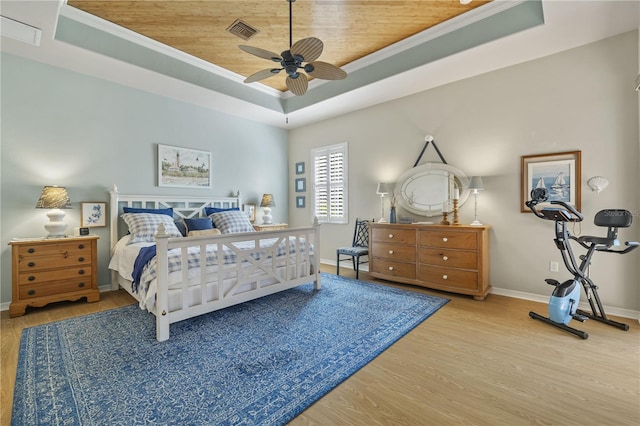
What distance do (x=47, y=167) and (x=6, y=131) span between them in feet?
1.64

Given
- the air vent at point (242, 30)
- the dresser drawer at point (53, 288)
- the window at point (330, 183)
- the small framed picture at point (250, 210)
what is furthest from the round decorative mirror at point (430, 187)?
the dresser drawer at point (53, 288)

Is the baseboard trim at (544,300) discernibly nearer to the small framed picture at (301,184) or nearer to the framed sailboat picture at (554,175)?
the framed sailboat picture at (554,175)

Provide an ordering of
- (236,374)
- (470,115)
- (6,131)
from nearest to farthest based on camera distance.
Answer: (236,374) < (6,131) < (470,115)

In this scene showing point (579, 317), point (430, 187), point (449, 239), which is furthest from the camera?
point (430, 187)

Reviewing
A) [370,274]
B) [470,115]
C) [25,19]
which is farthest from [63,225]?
[470,115]

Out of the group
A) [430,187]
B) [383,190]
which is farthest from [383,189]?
[430,187]

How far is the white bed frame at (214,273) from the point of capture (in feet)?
8.03

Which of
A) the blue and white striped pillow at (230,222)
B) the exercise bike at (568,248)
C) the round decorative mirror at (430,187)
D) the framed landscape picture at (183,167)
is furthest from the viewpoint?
the framed landscape picture at (183,167)

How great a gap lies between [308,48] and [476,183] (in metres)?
2.61

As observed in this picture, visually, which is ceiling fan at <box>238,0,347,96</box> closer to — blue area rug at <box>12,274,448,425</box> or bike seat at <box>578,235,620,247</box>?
blue area rug at <box>12,274,448,425</box>

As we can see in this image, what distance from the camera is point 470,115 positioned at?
3.91m

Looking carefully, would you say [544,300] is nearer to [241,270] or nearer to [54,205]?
[241,270]

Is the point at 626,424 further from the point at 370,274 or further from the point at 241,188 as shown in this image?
the point at 241,188

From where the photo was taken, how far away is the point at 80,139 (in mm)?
3736
